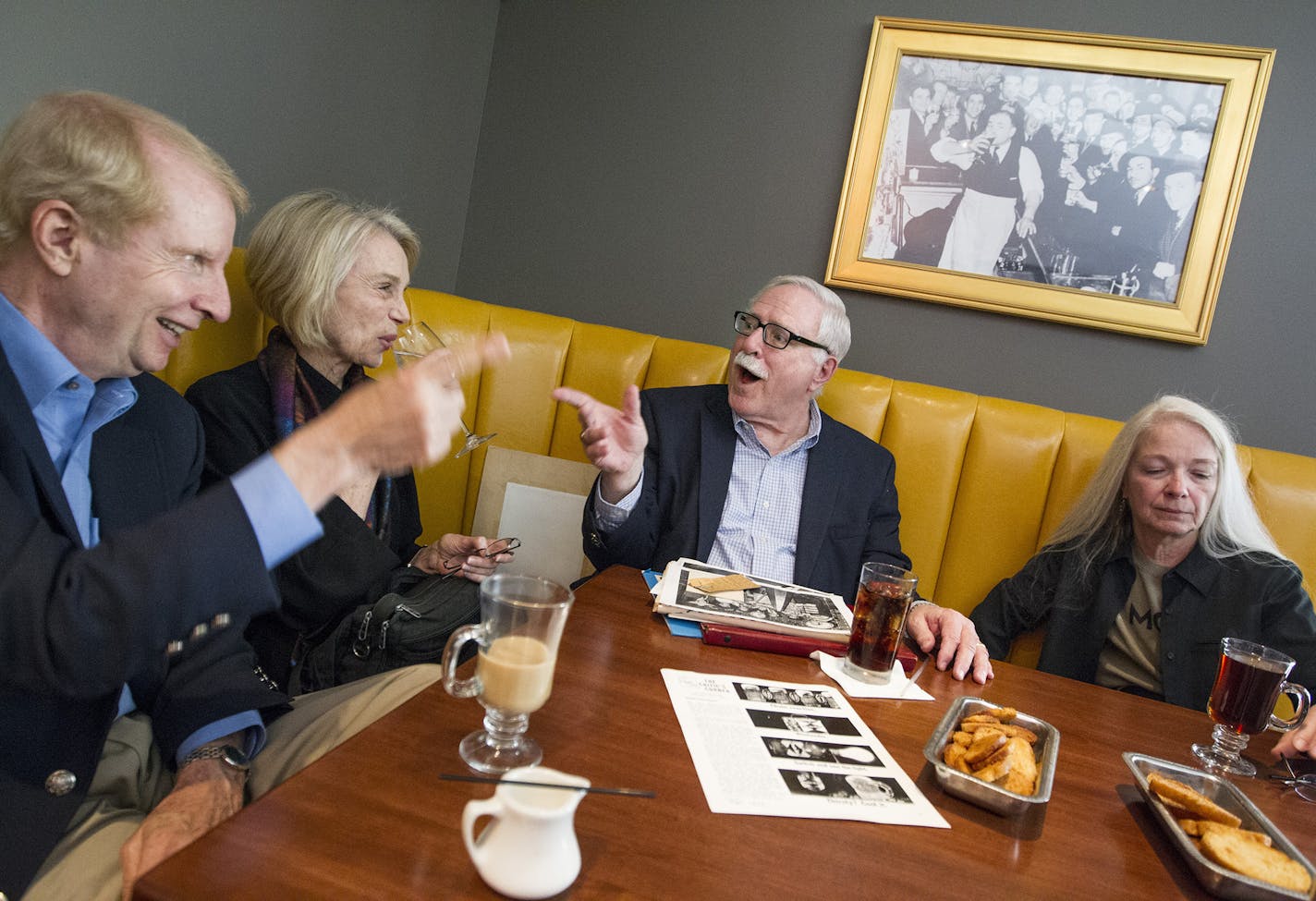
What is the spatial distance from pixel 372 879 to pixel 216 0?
86.2 inches

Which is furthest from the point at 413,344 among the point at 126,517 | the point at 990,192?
the point at 990,192

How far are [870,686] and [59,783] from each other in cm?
106

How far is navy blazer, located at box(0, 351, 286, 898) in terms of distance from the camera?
0.78 m

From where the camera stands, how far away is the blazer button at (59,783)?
0.99m

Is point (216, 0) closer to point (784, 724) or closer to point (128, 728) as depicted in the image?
point (128, 728)

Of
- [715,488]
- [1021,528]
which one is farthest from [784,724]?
[1021,528]

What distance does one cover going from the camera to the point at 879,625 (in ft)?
3.99

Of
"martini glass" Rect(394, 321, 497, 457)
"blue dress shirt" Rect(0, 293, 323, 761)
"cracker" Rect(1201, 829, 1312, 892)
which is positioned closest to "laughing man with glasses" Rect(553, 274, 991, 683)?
"martini glass" Rect(394, 321, 497, 457)

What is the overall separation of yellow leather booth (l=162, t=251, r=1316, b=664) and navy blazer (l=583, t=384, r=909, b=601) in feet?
0.61

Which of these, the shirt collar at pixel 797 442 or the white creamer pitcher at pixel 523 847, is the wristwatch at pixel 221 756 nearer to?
the white creamer pitcher at pixel 523 847

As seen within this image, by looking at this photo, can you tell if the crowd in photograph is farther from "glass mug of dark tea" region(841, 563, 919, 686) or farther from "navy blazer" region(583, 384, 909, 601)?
"glass mug of dark tea" region(841, 563, 919, 686)

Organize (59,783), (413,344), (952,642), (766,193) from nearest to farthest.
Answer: (59,783)
(952,642)
(413,344)
(766,193)

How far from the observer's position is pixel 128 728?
3.83ft

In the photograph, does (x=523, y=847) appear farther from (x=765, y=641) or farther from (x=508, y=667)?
(x=765, y=641)
